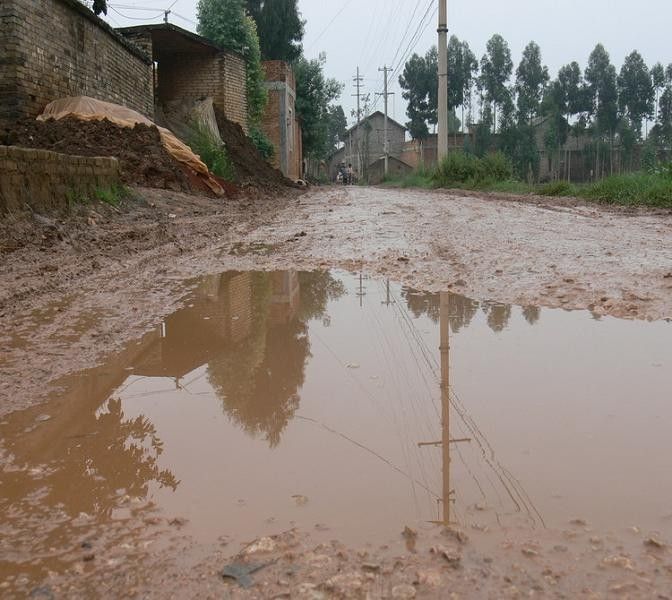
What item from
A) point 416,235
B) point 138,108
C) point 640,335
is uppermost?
point 138,108

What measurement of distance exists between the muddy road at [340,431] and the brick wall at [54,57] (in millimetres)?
6788

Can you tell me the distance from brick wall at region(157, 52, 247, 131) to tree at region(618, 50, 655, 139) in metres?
37.3

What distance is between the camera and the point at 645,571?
1.22 m

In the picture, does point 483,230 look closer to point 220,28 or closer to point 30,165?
point 30,165

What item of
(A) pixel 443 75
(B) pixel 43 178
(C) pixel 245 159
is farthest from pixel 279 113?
(B) pixel 43 178

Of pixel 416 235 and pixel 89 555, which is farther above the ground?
pixel 416 235

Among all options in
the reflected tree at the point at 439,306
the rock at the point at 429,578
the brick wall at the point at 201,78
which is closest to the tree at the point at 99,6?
the brick wall at the point at 201,78

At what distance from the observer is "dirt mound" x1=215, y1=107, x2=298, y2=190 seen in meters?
18.3

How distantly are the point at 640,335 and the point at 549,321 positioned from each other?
43cm

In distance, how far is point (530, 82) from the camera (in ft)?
163

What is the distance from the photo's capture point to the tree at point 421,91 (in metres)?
51.0

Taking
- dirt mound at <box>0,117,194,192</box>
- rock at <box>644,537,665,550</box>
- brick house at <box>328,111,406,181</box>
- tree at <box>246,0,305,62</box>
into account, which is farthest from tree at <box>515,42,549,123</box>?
rock at <box>644,537,665,550</box>

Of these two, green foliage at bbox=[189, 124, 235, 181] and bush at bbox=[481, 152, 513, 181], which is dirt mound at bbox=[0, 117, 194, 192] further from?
bush at bbox=[481, 152, 513, 181]

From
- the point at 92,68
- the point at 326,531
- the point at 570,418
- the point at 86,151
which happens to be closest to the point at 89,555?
the point at 326,531
